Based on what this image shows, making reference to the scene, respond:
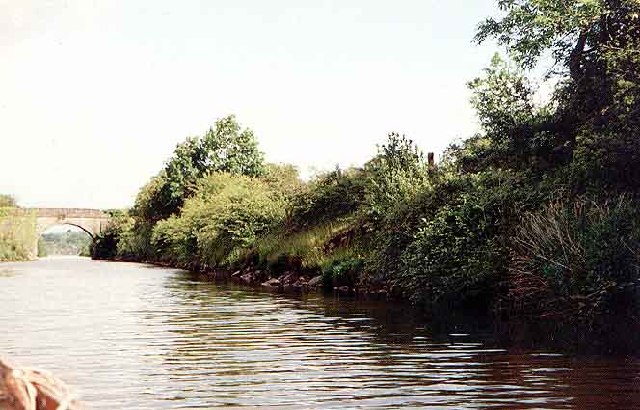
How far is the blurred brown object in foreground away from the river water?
95.2 inches

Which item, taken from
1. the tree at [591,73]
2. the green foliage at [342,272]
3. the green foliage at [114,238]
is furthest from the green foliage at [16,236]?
the tree at [591,73]

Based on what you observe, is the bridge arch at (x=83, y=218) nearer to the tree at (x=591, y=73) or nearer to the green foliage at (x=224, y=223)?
the green foliage at (x=224, y=223)

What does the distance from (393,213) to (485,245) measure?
18.5 ft

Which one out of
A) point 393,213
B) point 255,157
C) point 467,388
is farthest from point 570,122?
point 255,157

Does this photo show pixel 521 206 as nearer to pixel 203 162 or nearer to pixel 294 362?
pixel 294 362

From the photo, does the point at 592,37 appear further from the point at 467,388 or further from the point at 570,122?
the point at 467,388

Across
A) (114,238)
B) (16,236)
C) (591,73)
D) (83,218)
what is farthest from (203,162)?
(591,73)

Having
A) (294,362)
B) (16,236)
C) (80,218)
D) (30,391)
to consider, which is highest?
(80,218)

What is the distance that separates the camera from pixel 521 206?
725 inches

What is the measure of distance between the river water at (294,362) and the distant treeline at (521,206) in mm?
1853

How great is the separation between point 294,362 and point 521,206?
343 inches

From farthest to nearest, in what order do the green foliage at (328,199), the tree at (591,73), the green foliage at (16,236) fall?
1. the green foliage at (16,236)
2. the green foliage at (328,199)
3. the tree at (591,73)

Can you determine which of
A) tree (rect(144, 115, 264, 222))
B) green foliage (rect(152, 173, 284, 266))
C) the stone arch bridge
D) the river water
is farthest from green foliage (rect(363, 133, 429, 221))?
the stone arch bridge

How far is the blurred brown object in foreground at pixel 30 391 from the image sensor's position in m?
2.40
